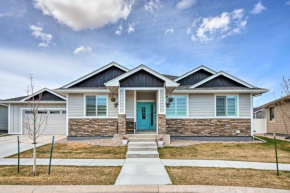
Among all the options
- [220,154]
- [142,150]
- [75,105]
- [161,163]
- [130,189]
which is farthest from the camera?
[75,105]

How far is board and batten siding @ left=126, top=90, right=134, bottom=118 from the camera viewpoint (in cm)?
1317

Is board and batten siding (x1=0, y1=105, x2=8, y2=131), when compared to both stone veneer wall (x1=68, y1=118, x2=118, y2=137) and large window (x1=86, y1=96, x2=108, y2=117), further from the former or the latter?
large window (x1=86, y1=96, x2=108, y2=117)

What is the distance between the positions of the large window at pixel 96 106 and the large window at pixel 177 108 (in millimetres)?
4268

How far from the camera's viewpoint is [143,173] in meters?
6.05

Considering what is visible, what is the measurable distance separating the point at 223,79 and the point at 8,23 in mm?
14856

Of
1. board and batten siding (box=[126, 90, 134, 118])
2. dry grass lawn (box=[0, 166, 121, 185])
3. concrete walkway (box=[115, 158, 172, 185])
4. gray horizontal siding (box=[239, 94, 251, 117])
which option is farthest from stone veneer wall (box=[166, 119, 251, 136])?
dry grass lawn (box=[0, 166, 121, 185])

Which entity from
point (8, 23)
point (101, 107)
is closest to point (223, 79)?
point (101, 107)

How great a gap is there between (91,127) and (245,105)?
33.9ft

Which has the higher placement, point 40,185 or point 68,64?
point 68,64

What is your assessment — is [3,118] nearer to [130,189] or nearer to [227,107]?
[130,189]

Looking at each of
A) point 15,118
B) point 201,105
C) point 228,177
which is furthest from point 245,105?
point 15,118

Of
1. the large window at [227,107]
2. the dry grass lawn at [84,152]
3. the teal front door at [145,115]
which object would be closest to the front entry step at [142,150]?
the dry grass lawn at [84,152]

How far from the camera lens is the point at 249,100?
13203 mm

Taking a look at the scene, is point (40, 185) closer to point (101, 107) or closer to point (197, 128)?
point (101, 107)
